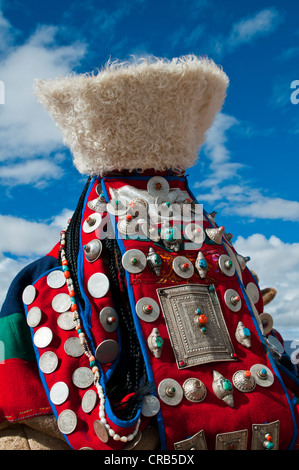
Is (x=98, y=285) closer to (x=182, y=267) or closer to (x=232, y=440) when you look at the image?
(x=182, y=267)

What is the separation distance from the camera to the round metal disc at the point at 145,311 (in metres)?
1.58

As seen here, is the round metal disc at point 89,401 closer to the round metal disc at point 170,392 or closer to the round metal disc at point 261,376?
the round metal disc at point 170,392

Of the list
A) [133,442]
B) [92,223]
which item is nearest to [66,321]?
[92,223]

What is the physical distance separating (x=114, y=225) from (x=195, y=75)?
0.73m

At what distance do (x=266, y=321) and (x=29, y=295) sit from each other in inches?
43.3

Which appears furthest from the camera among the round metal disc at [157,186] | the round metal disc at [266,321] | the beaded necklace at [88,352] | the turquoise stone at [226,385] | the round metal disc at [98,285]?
the round metal disc at [266,321]

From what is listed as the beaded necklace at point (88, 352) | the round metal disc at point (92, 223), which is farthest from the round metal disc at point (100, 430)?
Answer: the round metal disc at point (92, 223)

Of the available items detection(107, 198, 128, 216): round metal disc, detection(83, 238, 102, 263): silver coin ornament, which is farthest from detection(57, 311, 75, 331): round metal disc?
detection(107, 198, 128, 216): round metal disc

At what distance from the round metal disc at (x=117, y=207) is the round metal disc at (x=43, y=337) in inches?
21.5

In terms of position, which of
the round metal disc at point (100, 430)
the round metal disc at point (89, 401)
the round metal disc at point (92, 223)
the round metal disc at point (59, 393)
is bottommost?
the round metal disc at point (100, 430)

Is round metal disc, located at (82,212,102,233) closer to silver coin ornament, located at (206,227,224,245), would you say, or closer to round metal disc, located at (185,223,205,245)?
round metal disc, located at (185,223,205,245)

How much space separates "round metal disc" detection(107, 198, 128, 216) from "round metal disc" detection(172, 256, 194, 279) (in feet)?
1.01

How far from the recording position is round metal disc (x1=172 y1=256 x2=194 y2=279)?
67.1 inches
